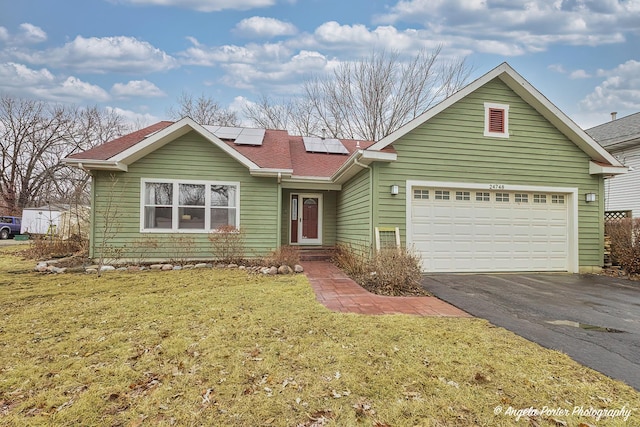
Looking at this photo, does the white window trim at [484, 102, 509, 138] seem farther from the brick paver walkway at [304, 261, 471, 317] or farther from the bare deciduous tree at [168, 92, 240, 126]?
the bare deciduous tree at [168, 92, 240, 126]

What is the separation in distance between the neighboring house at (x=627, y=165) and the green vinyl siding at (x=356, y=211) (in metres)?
10.6

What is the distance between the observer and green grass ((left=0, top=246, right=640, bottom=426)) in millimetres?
2189

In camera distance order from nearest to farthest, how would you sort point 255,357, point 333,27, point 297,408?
point 297,408 < point 255,357 < point 333,27

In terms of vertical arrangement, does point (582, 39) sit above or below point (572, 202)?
above

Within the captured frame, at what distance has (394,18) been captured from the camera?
42.2 ft

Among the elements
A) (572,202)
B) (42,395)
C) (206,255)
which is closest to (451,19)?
(572,202)

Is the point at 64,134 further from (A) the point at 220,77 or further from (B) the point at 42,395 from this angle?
(B) the point at 42,395

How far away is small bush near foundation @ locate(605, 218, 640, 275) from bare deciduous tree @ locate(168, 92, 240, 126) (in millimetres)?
22514

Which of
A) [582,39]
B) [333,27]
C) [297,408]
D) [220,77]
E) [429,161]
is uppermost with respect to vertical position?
[333,27]

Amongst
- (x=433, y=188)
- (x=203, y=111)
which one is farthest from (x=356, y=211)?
(x=203, y=111)

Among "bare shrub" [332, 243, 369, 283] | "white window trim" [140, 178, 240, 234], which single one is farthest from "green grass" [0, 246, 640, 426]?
"white window trim" [140, 178, 240, 234]

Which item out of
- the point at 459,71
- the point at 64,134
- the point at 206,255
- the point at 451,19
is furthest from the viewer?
the point at 64,134

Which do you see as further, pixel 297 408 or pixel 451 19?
pixel 451 19

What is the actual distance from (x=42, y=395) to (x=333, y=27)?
16.1 meters
